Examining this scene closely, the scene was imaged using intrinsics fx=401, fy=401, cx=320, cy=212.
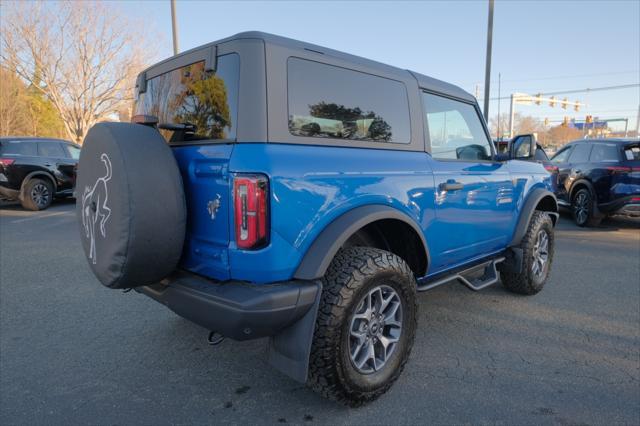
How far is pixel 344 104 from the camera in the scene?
8.07 ft

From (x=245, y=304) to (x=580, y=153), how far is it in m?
8.76

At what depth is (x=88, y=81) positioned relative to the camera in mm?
23391

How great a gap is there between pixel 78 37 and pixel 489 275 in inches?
1005

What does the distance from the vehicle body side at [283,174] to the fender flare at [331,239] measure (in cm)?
3

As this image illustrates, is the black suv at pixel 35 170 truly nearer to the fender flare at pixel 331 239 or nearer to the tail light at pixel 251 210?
the tail light at pixel 251 210

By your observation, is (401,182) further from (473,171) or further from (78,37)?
(78,37)

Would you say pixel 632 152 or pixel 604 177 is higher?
pixel 632 152

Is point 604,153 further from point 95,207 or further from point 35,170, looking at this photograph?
point 35,170

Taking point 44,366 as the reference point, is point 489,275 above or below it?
above

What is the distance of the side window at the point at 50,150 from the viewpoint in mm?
9953

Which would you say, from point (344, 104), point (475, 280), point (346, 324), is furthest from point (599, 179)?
point (346, 324)

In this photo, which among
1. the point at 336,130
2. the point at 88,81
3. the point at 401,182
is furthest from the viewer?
the point at 88,81

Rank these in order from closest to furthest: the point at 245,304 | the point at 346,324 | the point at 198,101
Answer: the point at 245,304
the point at 346,324
the point at 198,101

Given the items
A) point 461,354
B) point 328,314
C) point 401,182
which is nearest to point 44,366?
point 328,314
